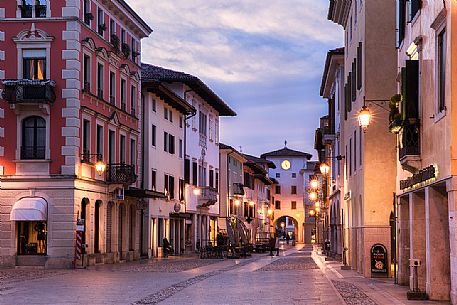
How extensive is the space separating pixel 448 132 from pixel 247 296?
7585mm

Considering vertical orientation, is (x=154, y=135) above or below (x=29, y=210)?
above

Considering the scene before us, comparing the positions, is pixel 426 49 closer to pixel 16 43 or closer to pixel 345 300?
pixel 345 300

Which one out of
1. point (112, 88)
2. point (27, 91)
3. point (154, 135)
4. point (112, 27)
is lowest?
point (154, 135)

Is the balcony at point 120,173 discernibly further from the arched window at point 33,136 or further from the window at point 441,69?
the window at point 441,69

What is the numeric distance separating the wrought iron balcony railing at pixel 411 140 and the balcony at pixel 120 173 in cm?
2618

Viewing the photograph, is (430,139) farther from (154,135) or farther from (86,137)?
(154,135)

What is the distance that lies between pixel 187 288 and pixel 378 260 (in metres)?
7.31

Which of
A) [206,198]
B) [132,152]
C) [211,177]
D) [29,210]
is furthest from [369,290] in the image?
[211,177]

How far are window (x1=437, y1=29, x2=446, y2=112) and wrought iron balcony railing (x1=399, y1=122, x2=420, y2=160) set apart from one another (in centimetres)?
236

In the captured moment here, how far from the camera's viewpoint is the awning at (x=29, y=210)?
40281 mm

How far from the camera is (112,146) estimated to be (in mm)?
47656

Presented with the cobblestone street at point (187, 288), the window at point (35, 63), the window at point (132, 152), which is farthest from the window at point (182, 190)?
the cobblestone street at point (187, 288)

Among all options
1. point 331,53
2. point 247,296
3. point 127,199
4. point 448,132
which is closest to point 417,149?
point 448,132

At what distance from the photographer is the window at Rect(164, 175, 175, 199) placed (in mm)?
59875
